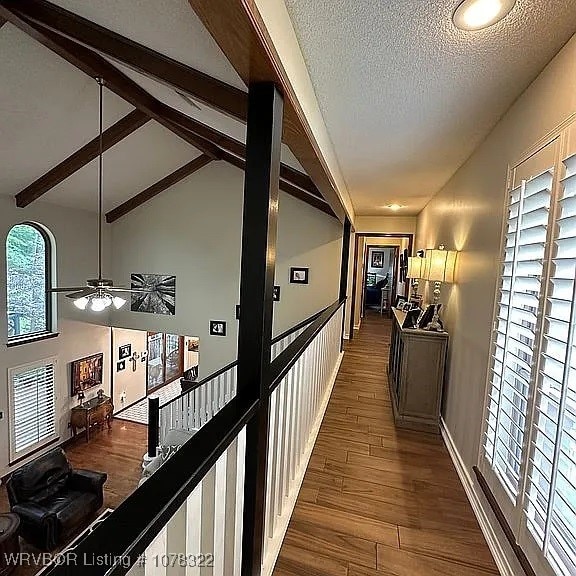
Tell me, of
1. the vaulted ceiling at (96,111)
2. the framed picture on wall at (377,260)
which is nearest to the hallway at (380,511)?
the vaulted ceiling at (96,111)

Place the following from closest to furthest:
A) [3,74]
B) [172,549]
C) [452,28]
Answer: [172,549]
[452,28]
[3,74]

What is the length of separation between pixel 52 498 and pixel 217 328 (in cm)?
357

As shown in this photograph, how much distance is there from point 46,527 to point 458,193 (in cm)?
640

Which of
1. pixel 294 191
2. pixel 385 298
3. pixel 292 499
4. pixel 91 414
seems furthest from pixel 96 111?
pixel 385 298

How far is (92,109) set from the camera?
4258mm

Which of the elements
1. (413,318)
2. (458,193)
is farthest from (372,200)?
(413,318)

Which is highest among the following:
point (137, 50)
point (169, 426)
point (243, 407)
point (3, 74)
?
point (3, 74)

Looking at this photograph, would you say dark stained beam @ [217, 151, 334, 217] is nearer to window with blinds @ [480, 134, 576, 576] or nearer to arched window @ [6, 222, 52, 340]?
arched window @ [6, 222, 52, 340]

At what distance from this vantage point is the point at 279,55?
1.28 m

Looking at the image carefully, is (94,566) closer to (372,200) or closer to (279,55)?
(279,55)

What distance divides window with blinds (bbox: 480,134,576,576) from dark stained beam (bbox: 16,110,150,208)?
4.62m

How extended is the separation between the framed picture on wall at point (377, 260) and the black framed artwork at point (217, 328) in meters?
7.40

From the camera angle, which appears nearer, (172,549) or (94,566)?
(94,566)

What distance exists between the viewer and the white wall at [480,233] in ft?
5.37
